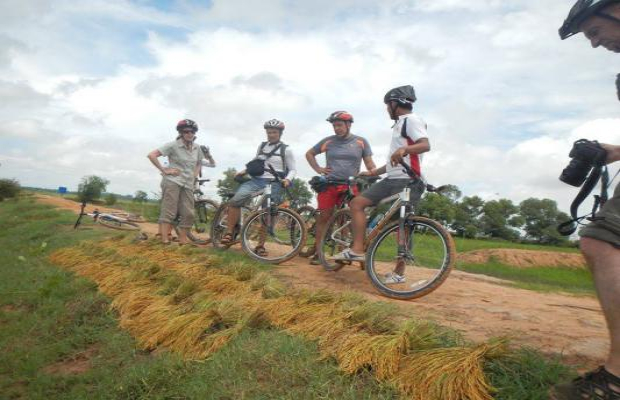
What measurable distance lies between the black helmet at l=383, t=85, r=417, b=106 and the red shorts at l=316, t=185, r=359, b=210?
Result: 5.88ft

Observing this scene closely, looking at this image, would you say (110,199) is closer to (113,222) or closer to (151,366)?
(113,222)

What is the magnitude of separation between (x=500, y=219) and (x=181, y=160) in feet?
173

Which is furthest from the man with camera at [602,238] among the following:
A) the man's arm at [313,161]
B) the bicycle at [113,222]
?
the bicycle at [113,222]

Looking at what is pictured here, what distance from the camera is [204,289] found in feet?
15.4

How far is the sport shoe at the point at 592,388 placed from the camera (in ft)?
6.03

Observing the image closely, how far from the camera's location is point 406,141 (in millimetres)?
4863

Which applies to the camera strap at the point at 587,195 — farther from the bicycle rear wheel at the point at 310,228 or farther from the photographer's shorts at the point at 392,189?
the bicycle rear wheel at the point at 310,228

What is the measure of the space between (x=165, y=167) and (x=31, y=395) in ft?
16.0

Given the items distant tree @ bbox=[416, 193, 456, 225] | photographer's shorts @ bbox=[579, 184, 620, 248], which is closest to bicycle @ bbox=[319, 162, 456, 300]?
distant tree @ bbox=[416, 193, 456, 225]

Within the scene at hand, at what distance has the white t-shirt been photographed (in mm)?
4734

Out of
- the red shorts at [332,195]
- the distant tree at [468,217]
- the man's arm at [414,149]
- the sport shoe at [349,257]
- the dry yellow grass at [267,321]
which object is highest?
the distant tree at [468,217]

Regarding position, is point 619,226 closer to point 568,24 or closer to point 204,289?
point 568,24

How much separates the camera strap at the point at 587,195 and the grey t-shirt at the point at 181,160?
674cm

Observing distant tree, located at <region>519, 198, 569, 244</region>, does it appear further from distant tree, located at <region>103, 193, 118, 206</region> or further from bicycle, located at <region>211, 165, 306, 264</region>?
bicycle, located at <region>211, 165, 306, 264</region>
